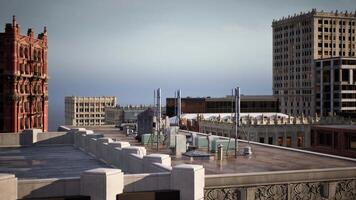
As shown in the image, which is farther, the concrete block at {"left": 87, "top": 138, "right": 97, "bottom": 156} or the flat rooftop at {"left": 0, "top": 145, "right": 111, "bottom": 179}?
the concrete block at {"left": 87, "top": 138, "right": 97, "bottom": 156}

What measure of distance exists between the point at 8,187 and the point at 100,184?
452cm

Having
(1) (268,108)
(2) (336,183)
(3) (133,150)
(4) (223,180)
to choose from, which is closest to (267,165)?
(2) (336,183)

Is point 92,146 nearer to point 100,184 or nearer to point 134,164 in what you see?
point 134,164

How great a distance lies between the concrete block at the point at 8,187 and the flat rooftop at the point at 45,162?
38.3 feet

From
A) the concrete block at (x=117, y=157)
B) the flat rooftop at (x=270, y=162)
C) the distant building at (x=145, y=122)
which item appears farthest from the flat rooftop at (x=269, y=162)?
the distant building at (x=145, y=122)

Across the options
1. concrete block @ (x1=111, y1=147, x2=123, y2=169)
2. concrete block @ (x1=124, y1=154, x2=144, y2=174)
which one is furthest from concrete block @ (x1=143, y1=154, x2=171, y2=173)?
concrete block @ (x1=111, y1=147, x2=123, y2=169)

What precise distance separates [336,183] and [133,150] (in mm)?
15089

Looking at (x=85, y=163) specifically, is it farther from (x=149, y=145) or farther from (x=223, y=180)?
(x=223, y=180)

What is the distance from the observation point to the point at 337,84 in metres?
160

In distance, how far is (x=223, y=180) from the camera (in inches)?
1205

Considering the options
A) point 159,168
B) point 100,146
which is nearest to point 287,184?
point 159,168

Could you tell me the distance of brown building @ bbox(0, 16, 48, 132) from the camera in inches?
3649

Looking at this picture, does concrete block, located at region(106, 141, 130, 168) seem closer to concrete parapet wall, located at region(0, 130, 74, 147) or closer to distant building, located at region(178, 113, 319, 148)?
concrete parapet wall, located at region(0, 130, 74, 147)

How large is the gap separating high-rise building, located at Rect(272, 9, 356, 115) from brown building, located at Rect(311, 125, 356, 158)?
10867 centimetres
